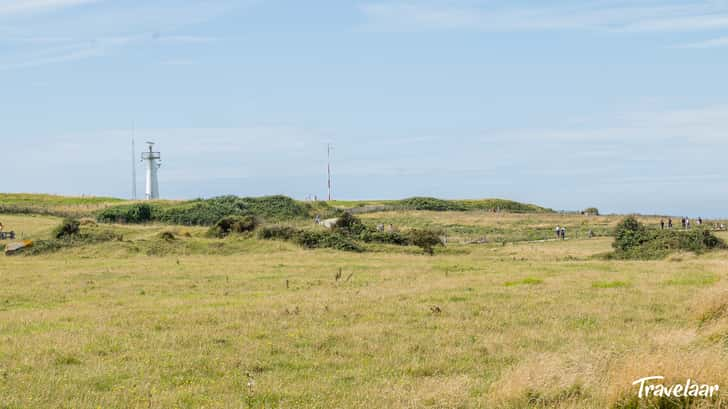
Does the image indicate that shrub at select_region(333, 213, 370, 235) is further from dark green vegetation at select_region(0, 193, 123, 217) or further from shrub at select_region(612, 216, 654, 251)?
dark green vegetation at select_region(0, 193, 123, 217)

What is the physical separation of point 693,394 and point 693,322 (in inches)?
304

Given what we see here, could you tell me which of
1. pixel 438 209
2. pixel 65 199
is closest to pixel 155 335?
pixel 438 209

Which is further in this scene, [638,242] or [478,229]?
[478,229]

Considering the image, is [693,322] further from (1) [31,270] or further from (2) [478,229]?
(2) [478,229]

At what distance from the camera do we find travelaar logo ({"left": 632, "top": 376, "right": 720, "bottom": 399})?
9.56 metres

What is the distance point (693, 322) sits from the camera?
16.8 metres

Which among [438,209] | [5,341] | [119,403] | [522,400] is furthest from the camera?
[438,209]

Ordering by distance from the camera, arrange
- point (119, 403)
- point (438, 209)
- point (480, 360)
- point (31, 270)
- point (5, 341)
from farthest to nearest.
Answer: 1. point (438, 209)
2. point (31, 270)
3. point (5, 341)
4. point (480, 360)
5. point (119, 403)

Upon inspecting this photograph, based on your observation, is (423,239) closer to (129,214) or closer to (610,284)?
(610,284)

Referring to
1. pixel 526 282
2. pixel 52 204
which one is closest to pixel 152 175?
pixel 52 204

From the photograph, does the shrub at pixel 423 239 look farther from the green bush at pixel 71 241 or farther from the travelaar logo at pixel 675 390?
the travelaar logo at pixel 675 390

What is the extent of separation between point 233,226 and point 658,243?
79.7 ft

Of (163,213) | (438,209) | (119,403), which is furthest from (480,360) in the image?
(438,209)

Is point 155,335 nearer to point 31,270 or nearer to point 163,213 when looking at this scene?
point 31,270
